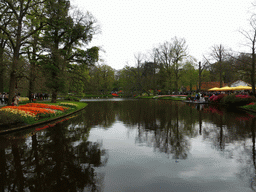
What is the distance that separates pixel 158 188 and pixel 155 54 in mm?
61779

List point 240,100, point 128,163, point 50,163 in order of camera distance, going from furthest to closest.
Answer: point 240,100 < point 128,163 < point 50,163

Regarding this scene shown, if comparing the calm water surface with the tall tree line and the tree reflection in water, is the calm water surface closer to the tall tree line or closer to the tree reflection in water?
the tree reflection in water

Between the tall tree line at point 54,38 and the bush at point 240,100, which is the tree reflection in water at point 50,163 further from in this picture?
the bush at point 240,100

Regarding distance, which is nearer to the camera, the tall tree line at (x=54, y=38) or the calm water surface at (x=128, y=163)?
the calm water surface at (x=128, y=163)

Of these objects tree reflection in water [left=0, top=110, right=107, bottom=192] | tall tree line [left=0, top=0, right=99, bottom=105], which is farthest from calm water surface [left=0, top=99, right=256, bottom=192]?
tall tree line [left=0, top=0, right=99, bottom=105]

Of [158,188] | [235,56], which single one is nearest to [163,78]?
[235,56]

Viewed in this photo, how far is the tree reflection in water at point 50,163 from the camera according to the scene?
14.1 feet

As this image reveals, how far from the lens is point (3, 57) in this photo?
20109 millimetres

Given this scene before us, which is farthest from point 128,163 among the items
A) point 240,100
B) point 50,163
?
point 240,100

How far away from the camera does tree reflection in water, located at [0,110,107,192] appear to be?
14.1 feet

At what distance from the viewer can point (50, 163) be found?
559 centimetres

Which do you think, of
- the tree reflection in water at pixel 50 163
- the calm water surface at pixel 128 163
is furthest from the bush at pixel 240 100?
the tree reflection in water at pixel 50 163

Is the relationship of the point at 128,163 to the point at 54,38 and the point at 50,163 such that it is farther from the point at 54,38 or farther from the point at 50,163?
the point at 54,38

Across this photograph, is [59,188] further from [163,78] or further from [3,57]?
[163,78]
